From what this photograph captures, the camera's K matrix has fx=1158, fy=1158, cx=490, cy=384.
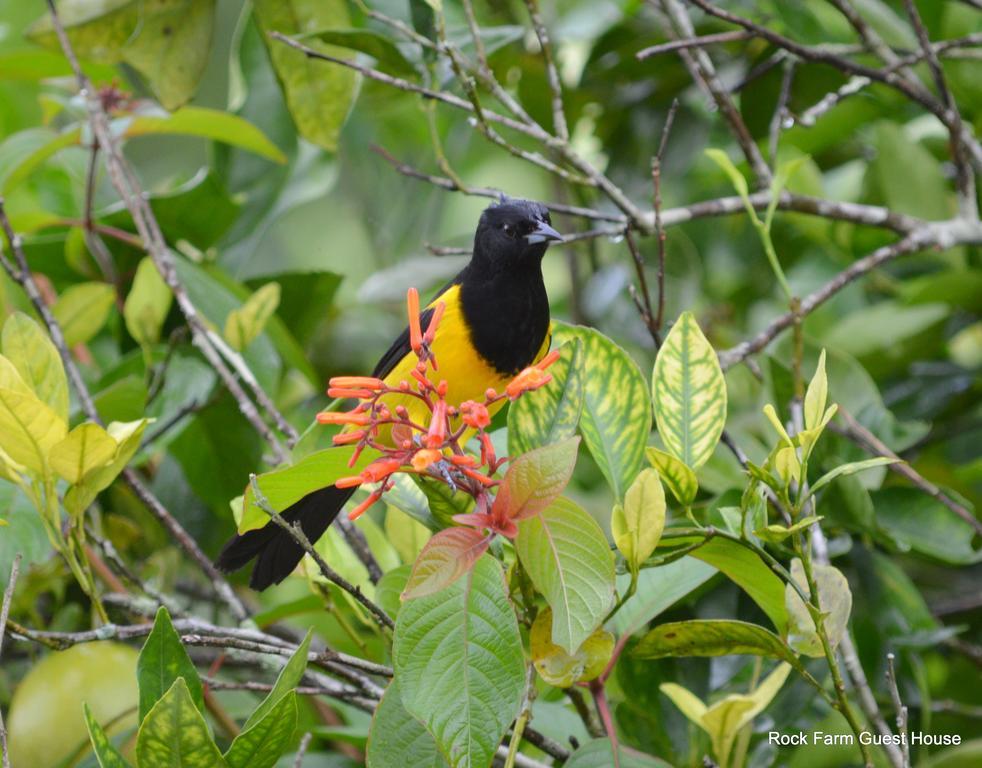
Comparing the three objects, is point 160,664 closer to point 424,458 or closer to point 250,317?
point 424,458

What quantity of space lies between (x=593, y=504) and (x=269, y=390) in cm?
130

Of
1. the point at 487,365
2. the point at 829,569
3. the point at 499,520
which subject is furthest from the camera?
the point at 487,365

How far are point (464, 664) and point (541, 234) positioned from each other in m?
1.44

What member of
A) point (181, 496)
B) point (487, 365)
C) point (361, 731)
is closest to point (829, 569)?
point (361, 731)

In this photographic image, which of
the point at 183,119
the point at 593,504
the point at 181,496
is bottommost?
the point at 593,504

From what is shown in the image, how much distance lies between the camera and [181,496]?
2924 millimetres

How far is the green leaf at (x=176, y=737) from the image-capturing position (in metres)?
1.39

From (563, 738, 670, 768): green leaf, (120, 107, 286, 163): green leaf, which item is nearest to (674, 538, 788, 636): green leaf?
(563, 738, 670, 768): green leaf

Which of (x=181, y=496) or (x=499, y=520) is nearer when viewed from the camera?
(x=499, y=520)

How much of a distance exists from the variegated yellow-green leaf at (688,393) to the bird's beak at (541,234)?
100 centimetres

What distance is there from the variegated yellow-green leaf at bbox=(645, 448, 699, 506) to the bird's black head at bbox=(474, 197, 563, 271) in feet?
3.77

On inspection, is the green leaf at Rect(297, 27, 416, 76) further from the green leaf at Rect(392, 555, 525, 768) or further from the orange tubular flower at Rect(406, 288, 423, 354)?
the green leaf at Rect(392, 555, 525, 768)

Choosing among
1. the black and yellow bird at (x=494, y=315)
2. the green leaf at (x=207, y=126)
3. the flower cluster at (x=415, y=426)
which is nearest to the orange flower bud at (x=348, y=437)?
the flower cluster at (x=415, y=426)

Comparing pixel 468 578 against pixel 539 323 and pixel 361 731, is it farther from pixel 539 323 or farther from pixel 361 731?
pixel 539 323
